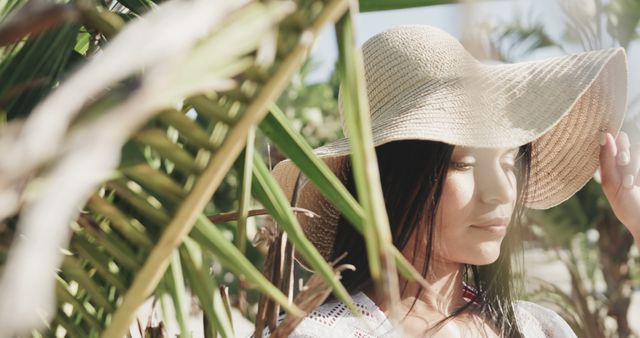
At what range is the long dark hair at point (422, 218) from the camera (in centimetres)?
128

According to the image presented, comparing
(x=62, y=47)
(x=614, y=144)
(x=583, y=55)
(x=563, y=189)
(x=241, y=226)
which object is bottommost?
(x=563, y=189)

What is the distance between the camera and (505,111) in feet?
4.25

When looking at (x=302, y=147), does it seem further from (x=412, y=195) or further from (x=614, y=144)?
(x=614, y=144)

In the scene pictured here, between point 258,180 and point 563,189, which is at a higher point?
point 258,180

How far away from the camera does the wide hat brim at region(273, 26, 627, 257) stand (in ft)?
4.06

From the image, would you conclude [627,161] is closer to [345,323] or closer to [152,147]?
[345,323]

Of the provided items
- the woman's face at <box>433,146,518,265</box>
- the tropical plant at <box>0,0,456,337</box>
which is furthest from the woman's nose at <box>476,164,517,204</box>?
the tropical plant at <box>0,0,456,337</box>

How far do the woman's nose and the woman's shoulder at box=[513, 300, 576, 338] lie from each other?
32 cm

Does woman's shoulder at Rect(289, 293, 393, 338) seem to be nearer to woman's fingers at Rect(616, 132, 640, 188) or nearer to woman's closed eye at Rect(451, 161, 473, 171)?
woman's closed eye at Rect(451, 161, 473, 171)

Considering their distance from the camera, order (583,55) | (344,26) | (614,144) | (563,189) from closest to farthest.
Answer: (344,26)
(583,55)
(614,144)
(563,189)

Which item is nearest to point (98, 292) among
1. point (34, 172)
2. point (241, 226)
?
point (241, 226)

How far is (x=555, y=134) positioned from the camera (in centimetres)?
157

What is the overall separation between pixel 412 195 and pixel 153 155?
647 millimetres

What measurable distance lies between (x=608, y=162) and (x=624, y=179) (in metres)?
0.05
